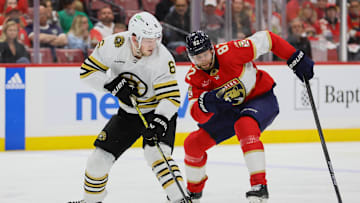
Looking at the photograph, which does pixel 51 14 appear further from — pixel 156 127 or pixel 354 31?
pixel 156 127

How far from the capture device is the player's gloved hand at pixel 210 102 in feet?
12.5

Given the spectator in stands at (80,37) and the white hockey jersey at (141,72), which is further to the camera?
the spectator in stands at (80,37)

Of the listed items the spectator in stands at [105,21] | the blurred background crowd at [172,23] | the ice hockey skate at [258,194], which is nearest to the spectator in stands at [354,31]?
the blurred background crowd at [172,23]

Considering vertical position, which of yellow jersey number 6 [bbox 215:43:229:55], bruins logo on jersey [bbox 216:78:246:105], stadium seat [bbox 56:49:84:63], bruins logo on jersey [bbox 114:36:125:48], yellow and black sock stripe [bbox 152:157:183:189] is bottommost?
yellow and black sock stripe [bbox 152:157:183:189]

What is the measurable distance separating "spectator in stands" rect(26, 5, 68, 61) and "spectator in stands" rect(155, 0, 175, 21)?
3.62 ft

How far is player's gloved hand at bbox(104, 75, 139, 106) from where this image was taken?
136 inches

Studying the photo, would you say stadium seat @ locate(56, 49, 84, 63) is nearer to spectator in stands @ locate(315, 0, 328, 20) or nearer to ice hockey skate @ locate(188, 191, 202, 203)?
spectator in stands @ locate(315, 0, 328, 20)

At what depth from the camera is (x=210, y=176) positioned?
515 cm

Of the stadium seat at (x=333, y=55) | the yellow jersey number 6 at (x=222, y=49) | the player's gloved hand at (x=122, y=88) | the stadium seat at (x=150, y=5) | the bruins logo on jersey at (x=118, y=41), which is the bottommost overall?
the stadium seat at (x=333, y=55)

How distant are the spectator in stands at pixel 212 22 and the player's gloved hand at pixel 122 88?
3.98 m

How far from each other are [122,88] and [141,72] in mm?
134

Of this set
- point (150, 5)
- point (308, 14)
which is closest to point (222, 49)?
point (150, 5)

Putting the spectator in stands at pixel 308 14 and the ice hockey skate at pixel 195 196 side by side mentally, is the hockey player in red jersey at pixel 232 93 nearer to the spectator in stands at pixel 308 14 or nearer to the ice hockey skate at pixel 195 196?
the ice hockey skate at pixel 195 196

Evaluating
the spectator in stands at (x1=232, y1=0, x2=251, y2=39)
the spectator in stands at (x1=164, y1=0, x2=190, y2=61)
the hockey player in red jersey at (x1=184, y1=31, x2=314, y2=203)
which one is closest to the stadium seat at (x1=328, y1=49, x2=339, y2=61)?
the spectator in stands at (x1=232, y1=0, x2=251, y2=39)
